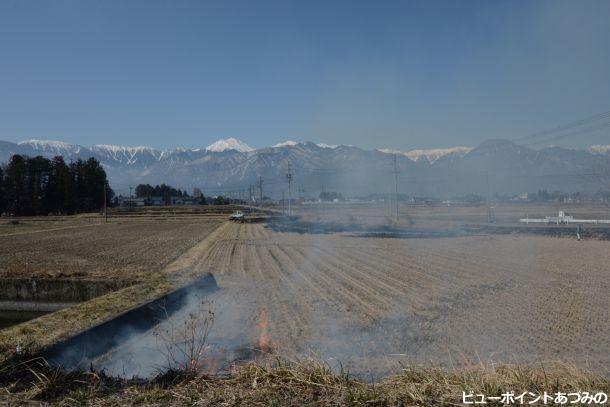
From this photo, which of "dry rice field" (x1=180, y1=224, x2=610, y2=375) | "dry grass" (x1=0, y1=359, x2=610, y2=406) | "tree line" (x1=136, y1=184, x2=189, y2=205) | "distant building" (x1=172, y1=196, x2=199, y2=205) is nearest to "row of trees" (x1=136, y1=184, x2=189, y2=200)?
"tree line" (x1=136, y1=184, x2=189, y2=205)

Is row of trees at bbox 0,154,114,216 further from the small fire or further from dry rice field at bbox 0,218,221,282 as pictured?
the small fire

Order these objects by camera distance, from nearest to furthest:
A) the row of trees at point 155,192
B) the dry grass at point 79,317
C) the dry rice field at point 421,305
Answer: the dry grass at point 79,317, the dry rice field at point 421,305, the row of trees at point 155,192

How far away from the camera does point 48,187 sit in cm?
8462

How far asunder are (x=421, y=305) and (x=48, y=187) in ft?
297

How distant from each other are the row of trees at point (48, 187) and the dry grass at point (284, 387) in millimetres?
77596

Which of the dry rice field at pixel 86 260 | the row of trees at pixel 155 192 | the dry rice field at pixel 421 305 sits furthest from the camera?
the row of trees at pixel 155 192

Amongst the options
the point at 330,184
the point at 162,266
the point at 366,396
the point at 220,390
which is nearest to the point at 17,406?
the point at 220,390

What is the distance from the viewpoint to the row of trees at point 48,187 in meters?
80.8

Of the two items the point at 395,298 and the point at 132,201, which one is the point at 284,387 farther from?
the point at 132,201

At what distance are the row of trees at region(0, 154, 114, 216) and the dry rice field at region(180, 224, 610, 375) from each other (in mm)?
69051

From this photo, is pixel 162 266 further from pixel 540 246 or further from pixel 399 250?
pixel 540 246

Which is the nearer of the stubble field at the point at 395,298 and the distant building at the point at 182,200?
the stubble field at the point at 395,298

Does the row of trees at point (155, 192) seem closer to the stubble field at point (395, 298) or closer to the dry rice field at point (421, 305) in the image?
the stubble field at point (395, 298)

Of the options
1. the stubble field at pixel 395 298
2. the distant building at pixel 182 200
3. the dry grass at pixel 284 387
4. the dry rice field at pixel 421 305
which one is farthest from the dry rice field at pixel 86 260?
the distant building at pixel 182 200
